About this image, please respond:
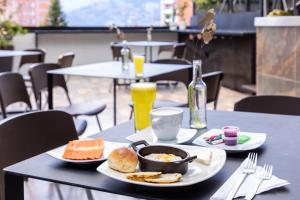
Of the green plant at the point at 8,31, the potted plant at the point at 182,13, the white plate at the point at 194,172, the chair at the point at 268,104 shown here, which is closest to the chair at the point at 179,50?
the potted plant at the point at 182,13

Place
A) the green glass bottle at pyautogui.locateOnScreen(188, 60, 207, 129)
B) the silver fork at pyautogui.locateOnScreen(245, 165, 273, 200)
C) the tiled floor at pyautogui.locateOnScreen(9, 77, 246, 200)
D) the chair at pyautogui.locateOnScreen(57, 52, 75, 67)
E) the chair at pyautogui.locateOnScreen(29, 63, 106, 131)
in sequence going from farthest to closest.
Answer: the tiled floor at pyautogui.locateOnScreen(9, 77, 246, 200), the chair at pyautogui.locateOnScreen(57, 52, 75, 67), the chair at pyautogui.locateOnScreen(29, 63, 106, 131), the green glass bottle at pyautogui.locateOnScreen(188, 60, 207, 129), the silver fork at pyautogui.locateOnScreen(245, 165, 273, 200)

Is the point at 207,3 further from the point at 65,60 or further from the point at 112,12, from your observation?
the point at 65,60

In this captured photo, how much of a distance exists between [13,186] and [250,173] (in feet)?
1.88

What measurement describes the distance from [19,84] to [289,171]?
2.41 meters

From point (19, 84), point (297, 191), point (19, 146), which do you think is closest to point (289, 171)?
point (297, 191)

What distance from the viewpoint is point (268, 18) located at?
4637 millimetres

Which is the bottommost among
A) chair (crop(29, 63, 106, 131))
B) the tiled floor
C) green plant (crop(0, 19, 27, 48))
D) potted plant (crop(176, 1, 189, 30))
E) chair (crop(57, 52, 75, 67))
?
the tiled floor

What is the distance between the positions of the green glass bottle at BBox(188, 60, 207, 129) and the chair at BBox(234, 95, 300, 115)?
562 millimetres

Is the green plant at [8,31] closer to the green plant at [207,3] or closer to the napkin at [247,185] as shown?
the green plant at [207,3]

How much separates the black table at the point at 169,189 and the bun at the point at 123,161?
3 cm

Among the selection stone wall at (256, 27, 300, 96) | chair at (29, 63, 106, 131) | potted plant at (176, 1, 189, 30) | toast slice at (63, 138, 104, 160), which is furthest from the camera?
potted plant at (176, 1, 189, 30)

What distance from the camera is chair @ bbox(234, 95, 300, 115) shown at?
203 centimetres

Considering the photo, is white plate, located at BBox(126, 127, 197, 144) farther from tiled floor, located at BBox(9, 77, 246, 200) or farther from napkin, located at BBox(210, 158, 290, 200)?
tiled floor, located at BBox(9, 77, 246, 200)

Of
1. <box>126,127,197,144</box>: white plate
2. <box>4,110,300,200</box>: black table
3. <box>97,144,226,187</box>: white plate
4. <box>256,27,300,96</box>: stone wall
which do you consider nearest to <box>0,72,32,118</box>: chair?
<box>4,110,300,200</box>: black table
